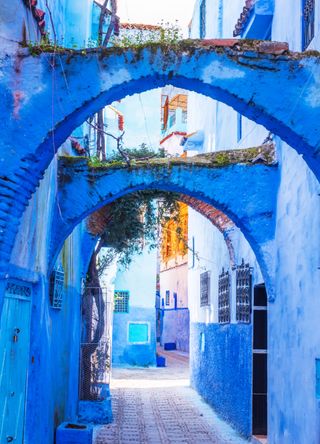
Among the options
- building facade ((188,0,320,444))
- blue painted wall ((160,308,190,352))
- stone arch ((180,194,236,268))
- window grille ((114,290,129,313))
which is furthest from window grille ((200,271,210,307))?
blue painted wall ((160,308,190,352))

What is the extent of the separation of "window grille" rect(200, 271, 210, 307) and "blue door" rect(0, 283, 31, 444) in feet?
27.9

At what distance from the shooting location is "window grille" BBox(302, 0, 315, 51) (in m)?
6.97

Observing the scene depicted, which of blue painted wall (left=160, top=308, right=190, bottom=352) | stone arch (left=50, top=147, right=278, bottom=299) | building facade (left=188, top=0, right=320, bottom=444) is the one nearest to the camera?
building facade (left=188, top=0, right=320, bottom=444)

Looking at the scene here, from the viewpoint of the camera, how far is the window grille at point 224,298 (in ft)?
38.6

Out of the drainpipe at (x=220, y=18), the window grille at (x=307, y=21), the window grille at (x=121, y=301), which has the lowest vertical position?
the window grille at (x=121, y=301)

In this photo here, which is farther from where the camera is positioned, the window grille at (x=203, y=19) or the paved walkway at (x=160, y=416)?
the window grille at (x=203, y=19)

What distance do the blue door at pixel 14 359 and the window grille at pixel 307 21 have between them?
4224 mm

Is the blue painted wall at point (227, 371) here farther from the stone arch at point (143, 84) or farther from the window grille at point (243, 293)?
the stone arch at point (143, 84)

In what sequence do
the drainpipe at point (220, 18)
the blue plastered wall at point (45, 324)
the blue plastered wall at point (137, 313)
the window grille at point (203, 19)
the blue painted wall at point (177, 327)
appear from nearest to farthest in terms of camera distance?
the blue plastered wall at point (45, 324) → the drainpipe at point (220, 18) → the window grille at point (203, 19) → the blue plastered wall at point (137, 313) → the blue painted wall at point (177, 327)

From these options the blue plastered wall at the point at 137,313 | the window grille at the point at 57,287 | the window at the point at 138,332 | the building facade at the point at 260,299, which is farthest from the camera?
the window at the point at 138,332

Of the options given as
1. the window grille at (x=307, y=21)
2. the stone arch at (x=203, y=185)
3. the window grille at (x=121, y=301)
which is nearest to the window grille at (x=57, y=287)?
the stone arch at (x=203, y=185)

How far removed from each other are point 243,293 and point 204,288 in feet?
17.1

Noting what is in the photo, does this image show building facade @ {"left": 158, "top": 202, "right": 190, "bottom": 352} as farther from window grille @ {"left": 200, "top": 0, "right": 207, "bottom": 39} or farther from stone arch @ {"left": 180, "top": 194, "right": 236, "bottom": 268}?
stone arch @ {"left": 180, "top": 194, "right": 236, "bottom": 268}

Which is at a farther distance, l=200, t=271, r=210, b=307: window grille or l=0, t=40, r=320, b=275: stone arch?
l=200, t=271, r=210, b=307: window grille
